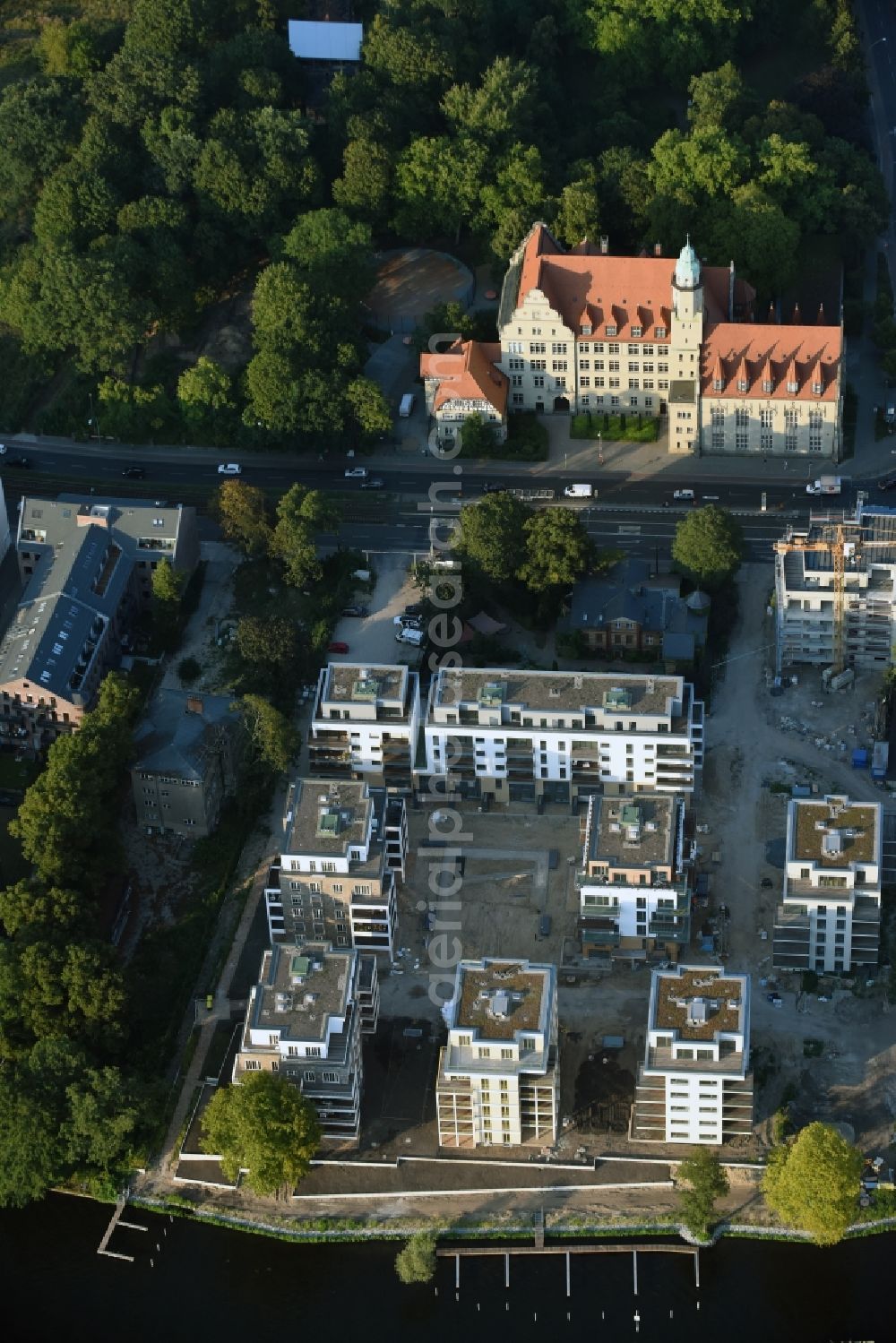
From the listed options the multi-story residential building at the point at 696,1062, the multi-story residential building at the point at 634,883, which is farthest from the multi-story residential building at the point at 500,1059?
the multi-story residential building at the point at 634,883

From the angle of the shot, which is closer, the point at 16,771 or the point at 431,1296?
the point at 431,1296

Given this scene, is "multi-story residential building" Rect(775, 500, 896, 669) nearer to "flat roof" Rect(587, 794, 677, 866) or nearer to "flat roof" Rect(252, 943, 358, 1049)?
"flat roof" Rect(587, 794, 677, 866)

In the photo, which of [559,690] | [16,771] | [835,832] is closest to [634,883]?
[835,832]

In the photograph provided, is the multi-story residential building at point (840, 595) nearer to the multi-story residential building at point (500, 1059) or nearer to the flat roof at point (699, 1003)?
the flat roof at point (699, 1003)

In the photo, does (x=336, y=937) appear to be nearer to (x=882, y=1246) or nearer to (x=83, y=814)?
(x=83, y=814)

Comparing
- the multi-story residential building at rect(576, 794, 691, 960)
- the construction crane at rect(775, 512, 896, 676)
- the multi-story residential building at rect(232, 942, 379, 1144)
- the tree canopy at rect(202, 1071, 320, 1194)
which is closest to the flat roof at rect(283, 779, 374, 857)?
the multi-story residential building at rect(232, 942, 379, 1144)

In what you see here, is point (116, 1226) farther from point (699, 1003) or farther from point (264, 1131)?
point (699, 1003)
